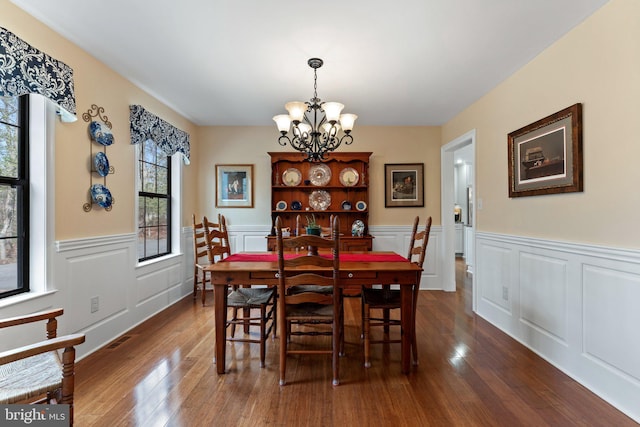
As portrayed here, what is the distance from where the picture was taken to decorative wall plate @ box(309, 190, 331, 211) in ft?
15.8

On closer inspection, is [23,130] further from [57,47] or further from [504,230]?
[504,230]

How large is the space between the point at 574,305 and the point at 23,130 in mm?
4135

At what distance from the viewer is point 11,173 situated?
218cm

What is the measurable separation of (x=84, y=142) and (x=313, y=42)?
205 centimetres

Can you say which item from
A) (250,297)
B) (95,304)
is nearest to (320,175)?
(250,297)

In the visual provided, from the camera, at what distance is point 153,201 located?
3.92m

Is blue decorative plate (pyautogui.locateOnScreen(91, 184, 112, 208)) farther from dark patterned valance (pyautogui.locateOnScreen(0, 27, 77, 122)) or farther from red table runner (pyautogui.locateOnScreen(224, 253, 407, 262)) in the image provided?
red table runner (pyautogui.locateOnScreen(224, 253, 407, 262))

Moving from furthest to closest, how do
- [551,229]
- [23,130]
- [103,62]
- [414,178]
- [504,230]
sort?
[414,178], [504,230], [103,62], [551,229], [23,130]

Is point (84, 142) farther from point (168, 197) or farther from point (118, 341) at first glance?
point (118, 341)

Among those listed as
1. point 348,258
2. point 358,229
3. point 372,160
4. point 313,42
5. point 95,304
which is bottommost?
point 95,304

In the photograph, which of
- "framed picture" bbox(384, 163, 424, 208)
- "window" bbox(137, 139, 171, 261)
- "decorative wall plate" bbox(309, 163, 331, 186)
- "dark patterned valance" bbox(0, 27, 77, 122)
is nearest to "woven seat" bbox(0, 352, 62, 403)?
"dark patterned valance" bbox(0, 27, 77, 122)

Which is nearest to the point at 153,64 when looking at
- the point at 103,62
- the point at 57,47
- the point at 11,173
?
the point at 103,62

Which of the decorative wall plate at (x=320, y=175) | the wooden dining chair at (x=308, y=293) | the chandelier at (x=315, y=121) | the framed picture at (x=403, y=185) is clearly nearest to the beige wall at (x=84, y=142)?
the chandelier at (x=315, y=121)

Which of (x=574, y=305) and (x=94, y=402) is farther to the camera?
(x=574, y=305)
